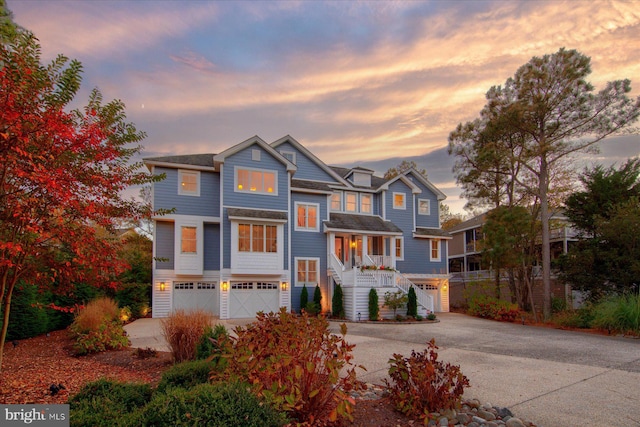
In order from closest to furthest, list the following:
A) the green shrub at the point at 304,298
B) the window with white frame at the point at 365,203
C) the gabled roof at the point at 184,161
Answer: the gabled roof at the point at 184,161
the green shrub at the point at 304,298
the window with white frame at the point at 365,203

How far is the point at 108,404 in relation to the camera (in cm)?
396

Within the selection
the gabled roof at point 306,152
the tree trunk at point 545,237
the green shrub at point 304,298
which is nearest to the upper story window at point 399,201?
the gabled roof at point 306,152

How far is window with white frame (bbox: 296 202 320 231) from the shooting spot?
2041 cm

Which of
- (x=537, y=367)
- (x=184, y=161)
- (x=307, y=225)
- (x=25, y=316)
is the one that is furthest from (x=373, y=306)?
(x=25, y=316)

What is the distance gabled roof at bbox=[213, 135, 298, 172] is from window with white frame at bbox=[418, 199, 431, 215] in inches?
370

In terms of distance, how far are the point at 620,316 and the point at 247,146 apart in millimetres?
16157

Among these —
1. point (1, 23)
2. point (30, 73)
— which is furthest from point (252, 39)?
point (30, 73)

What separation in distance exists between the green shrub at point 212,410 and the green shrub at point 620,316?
13713 mm

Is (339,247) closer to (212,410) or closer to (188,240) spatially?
(188,240)

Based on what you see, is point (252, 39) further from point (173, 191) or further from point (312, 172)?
point (312, 172)

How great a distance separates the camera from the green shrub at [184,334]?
267 inches

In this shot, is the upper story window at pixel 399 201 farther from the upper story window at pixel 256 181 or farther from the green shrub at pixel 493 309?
the upper story window at pixel 256 181

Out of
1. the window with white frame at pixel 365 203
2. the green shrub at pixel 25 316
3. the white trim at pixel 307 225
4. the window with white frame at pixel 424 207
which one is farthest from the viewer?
the window with white frame at pixel 424 207

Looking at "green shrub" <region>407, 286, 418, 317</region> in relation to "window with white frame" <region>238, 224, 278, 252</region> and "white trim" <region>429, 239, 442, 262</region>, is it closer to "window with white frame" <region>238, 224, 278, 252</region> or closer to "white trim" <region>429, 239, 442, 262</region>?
"white trim" <region>429, 239, 442, 262</region>
